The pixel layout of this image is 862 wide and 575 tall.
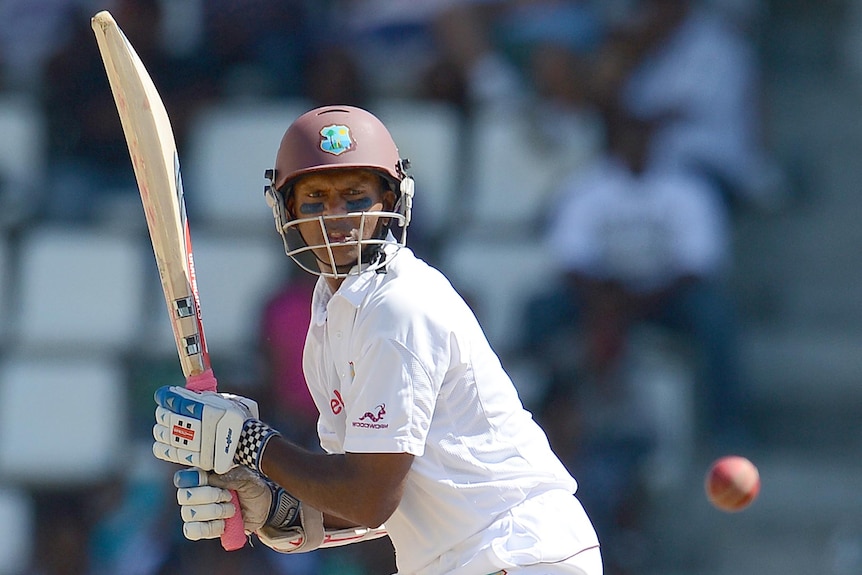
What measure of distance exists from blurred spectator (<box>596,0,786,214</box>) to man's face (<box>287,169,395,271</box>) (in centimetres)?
348

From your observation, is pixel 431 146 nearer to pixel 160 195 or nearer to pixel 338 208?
pixel 160 195

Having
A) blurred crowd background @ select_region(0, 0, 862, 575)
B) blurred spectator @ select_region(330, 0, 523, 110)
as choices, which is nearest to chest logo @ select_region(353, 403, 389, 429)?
blurred crowd background @ select_region(0, 0, 862, 575)

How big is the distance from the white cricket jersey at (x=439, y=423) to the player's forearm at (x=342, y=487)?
0.14ft

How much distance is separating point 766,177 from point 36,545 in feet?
11.4

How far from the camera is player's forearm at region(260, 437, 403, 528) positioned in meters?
2.43

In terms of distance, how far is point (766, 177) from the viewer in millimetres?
6297

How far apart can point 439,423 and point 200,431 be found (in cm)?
45

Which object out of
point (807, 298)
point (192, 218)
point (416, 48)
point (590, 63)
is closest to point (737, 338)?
point (807, 298)

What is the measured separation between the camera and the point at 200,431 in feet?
8.50

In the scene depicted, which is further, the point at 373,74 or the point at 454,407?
the point at 373,74

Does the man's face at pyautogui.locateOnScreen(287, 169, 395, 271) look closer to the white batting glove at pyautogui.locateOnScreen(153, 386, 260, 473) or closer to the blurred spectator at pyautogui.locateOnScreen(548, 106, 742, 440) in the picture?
the white batting glove at pyautogui.locateOnScreen(153, 386, 260, 473)

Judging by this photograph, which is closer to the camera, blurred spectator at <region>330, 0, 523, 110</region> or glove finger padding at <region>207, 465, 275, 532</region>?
glove finger padding at <region>207, 465, 275, 532</region>

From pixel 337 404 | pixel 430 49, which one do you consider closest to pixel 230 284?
pixel 430 49

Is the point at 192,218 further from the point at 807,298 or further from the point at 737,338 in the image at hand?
the point at 807,298
